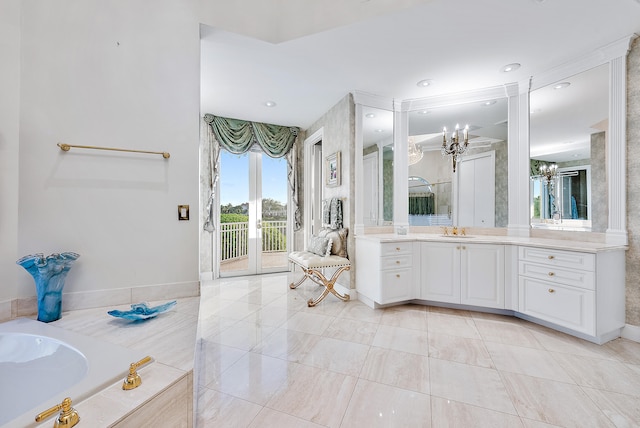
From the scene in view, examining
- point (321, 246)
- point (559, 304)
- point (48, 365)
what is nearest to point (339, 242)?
point (321, 246)

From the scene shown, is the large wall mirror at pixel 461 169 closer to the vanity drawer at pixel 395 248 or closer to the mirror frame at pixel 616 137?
the vanity drawer at pixel 395 248

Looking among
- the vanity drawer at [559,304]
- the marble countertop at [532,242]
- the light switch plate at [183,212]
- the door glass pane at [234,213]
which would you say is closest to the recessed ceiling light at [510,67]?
the marble countertop at [532,242]

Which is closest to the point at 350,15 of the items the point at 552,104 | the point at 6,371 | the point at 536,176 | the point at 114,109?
the point at 114,109

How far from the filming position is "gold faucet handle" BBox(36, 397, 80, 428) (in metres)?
0.75

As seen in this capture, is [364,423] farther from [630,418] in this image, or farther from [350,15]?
[350,15]

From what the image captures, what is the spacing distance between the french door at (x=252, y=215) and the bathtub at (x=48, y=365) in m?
3.30

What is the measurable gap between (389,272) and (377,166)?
4.73 feet

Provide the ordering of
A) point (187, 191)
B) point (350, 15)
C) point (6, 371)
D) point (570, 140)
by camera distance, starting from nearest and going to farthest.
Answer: point (6, 371), point (187, 191), point (350, 15), point (570, 140)

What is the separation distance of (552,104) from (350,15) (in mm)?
2414

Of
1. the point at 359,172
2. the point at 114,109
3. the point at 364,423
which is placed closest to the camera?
the point at 364,423

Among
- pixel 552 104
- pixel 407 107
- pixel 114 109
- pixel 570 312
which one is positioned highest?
pixel 407 107

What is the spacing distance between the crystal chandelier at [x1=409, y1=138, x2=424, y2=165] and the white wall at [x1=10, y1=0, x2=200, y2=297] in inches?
107

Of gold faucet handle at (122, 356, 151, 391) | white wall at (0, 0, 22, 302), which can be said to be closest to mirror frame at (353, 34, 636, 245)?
gold faucet handle at (122, 356, 151, 391)

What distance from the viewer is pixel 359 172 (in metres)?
3.50
